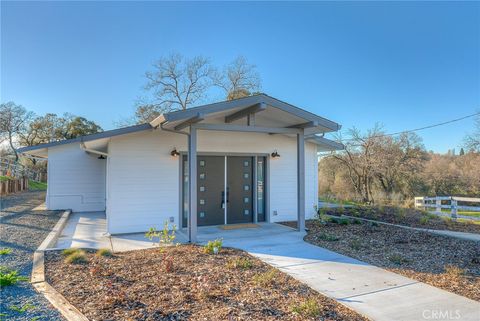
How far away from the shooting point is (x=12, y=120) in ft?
89.4

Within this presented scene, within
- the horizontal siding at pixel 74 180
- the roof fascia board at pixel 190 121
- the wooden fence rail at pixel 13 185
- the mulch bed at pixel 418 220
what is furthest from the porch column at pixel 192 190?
the wooden fence rail at pixel 13 185

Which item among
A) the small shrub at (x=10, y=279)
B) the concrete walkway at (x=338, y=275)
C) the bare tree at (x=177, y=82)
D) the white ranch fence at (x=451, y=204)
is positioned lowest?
the concrete walkway at (x=338, y=275)

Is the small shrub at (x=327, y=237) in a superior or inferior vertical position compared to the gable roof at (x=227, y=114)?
inferior

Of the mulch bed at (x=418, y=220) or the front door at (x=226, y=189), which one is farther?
the mulch bed at (x=418, y=220)

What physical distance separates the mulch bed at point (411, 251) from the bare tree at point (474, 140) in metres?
17.9

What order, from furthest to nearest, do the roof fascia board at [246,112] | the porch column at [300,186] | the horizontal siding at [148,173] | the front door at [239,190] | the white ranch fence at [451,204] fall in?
the white ranch fence at [451,204] → the front door at [239,190] → the porch column at [300,186] → the horizontal siding at [148,173] → the roof fascia board at [246,112]

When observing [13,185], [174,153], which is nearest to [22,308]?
[174,153]

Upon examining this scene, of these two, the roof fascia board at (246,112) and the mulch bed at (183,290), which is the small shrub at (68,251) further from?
the roof fascia board at (246,112)

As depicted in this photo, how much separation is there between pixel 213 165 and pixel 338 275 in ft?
16.3

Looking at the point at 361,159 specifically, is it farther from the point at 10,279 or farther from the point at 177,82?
the point at 10,279

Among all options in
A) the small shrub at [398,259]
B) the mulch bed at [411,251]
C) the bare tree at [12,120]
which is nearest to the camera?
the mulch bed at [411,251]

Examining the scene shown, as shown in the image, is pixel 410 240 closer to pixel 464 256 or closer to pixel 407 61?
pixel 464 256

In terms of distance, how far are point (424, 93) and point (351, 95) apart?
406cm

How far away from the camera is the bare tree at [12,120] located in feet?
88.1
